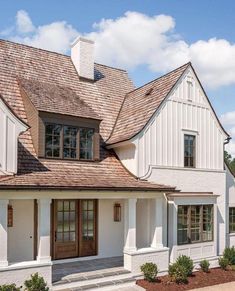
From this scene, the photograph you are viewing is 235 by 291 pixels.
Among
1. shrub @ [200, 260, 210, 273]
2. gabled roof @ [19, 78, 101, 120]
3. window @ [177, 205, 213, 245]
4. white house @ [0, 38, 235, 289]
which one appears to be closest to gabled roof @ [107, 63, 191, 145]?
white house @ [0, 38, 235, 289]

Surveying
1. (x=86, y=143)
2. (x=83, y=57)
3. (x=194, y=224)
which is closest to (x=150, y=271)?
(x=194, y=224)

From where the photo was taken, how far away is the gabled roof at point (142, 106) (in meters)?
15.2

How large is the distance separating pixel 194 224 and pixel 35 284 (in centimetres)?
778

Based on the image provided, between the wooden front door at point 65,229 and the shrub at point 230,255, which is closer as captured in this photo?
the wooden front door at point 65,229

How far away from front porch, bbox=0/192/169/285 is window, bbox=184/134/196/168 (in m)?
2.80

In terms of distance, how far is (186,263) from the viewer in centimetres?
1329

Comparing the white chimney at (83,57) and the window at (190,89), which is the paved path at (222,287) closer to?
the window at (190,89)

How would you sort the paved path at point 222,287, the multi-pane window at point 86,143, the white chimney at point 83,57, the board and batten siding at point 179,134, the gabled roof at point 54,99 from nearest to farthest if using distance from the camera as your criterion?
the paved path at point 222,287 < the gabled roof at point 54,99 < the multi-pane window at point 86,143 < the board and batten siding at point 179,134 < the white chimney at point 83,57

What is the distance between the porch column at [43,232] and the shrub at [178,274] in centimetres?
479

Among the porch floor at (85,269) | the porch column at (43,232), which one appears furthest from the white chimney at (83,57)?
the porch floor at (85,269)

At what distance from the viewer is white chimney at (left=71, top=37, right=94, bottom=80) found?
60.5ft

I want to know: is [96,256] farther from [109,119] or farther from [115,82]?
[115,82]

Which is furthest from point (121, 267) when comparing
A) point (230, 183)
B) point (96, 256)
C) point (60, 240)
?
point (230, 183)

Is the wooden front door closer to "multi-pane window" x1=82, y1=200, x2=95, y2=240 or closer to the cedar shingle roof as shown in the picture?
"multi-pane window" x1=82, y1=200, x2=95, y2=240
